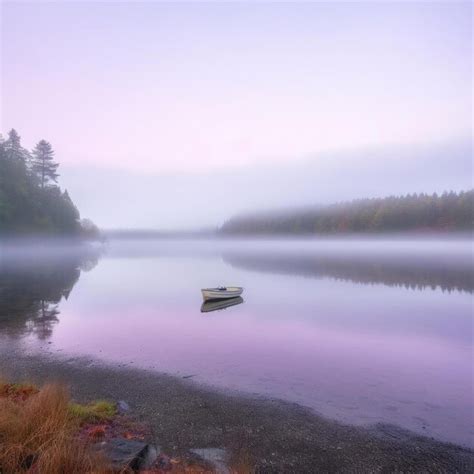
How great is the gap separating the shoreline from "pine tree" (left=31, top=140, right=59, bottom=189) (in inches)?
4611

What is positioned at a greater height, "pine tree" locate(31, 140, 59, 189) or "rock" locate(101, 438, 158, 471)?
"pine tree" locate(31, 140, 59, 189)

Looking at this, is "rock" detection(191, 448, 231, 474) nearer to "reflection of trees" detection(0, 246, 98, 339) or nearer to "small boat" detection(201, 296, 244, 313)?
"reflection of trees" detection(0, 246, 98, 339)

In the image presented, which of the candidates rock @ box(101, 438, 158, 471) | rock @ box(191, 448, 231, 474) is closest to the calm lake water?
rock @ box(191, 448, 231, 474)

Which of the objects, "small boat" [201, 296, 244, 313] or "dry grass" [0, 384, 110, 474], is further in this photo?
"small boat" [201, 296, 244, 313]

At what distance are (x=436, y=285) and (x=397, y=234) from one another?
162071mm

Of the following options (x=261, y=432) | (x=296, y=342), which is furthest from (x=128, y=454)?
(x=296, y=342)

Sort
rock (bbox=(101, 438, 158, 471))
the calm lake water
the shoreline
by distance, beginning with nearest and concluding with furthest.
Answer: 1. rock (bbox=(101, 438, 158, 471))
2. the shoreline
3. the calm lake water

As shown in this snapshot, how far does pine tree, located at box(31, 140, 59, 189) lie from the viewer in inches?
4200

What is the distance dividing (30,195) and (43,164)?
21891 millimetres

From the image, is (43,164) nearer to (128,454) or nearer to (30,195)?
(30,195)

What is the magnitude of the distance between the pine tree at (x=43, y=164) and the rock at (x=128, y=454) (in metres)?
122

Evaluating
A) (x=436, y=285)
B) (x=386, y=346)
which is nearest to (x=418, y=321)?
(x=386, y=346)

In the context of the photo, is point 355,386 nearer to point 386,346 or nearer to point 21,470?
point 386,346

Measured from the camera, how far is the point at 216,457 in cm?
725
